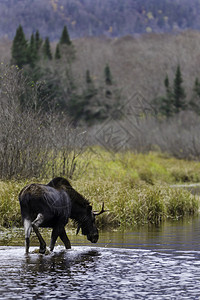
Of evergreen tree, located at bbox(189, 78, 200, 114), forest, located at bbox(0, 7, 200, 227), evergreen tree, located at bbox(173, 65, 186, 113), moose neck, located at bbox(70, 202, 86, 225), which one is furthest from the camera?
evergreen tree, located at bbox(189, 78, 200, 114)

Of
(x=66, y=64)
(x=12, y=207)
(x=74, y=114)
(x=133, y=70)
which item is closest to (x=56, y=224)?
(x=12, y=207)

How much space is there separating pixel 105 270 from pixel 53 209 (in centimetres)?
174

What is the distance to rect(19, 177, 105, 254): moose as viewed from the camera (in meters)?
10.0

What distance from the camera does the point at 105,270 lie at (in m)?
9.02

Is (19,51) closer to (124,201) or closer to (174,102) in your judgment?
(174,102)

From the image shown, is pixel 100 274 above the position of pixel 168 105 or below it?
below

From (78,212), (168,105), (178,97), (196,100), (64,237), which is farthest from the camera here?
(196,100)

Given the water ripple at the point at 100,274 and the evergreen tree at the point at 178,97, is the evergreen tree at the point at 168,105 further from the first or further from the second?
the water ripple at the point at 100,274

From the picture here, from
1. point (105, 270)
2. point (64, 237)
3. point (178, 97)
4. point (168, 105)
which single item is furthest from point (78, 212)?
point (178, 97)

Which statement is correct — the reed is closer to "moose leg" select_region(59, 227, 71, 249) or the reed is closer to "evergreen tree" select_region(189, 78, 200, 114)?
"moose leg" select_region(59, 227, 71, 249)

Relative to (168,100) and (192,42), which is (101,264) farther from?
(192,42)

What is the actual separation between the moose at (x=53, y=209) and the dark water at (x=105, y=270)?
1.19ft

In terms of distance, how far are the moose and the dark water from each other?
36 cm

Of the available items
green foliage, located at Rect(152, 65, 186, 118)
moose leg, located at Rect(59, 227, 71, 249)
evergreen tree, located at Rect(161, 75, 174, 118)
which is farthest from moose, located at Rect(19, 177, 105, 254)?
green foliage, located at Rect(152, 65, 186, 118)
